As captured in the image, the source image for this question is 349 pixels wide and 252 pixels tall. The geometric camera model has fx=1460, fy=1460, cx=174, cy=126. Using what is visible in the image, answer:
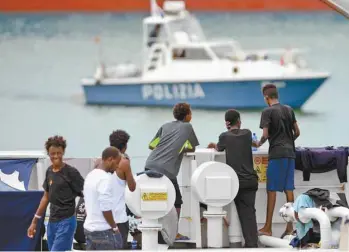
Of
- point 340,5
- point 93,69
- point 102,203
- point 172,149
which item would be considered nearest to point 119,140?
point 172,149

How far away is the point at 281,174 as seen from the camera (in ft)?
34.8

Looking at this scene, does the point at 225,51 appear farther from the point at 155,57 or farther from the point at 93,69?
the point at 93,69

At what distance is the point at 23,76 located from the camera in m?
65.1

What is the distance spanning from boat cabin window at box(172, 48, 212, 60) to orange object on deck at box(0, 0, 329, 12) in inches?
967

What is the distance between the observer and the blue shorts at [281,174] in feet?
34.7

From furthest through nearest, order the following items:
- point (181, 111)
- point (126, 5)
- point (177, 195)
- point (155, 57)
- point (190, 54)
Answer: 1. point (126, 5)
2. point (155, 57)
3. point (190, 54)
4. point (181, 111)
5. point (177, 195)

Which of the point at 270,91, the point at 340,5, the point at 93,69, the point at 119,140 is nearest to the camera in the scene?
the point at 340,5

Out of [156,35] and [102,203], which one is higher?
[156,35]

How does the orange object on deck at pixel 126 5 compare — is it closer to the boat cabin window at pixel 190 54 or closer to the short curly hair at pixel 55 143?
the boat cabin window at pixel 190 54

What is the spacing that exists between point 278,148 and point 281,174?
0.62ft

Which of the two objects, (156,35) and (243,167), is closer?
(243,167)

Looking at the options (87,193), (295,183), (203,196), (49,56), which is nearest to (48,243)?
(87,193)

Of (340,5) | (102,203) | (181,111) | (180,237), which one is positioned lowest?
(180,237)

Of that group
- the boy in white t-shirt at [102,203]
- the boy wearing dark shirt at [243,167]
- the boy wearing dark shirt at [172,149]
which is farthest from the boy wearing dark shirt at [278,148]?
the boy in white t-shirt at [102,203]
